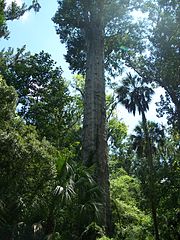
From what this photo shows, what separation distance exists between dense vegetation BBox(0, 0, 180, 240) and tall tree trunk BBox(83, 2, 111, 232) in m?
0.04

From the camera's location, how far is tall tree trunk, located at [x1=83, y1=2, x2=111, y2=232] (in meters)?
13.8

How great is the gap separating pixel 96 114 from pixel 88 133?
95cm

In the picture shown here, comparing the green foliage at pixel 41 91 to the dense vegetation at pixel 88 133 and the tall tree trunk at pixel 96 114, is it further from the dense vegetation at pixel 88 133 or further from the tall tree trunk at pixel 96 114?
the tall tree trunk at pixel 96 114

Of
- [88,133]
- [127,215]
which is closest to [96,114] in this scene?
[88,133]

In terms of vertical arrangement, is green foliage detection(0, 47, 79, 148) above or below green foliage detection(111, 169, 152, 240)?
above

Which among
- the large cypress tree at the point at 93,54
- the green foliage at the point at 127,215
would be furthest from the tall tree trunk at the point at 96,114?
the green foliage at the point at 127,215

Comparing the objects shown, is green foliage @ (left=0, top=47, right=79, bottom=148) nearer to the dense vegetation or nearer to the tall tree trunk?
the dense vegetation

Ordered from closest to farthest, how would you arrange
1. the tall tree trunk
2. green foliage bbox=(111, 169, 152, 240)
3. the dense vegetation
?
the dense vegetation, the tall tree trunk, green foliage bbox=(111, 169, 152, 240)

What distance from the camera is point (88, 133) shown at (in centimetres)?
1487

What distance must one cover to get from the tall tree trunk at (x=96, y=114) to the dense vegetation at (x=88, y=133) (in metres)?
0.04

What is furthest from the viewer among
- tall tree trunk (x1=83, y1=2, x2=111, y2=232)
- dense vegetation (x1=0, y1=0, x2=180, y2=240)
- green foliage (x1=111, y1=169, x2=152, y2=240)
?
green foliage (x1=111, y1=169, x2=152, y2=240)

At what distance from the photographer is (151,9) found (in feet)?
64.7

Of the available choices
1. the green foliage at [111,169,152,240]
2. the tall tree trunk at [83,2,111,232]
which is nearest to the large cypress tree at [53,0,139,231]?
the tall tree trunk at [83,2,111,232]

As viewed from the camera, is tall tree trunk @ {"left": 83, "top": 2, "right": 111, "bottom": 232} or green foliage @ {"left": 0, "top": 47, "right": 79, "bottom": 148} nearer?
tall tree trunk @ {"left": 83, "top": 2, "right": 111, "bottom": 232}
